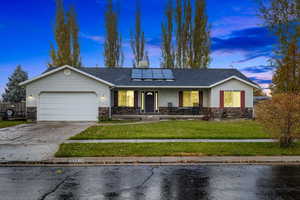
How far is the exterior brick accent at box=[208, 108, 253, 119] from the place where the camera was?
24.0m

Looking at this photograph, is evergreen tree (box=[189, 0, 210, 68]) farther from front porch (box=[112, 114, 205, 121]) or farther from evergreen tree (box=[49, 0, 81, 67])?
evergreen tree (box=[49, 0, 81, 67])

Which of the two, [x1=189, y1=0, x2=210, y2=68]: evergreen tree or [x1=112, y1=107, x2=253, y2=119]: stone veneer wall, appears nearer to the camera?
[x1=112, y1=107, x2=253, y2=119]: stone veneer wall

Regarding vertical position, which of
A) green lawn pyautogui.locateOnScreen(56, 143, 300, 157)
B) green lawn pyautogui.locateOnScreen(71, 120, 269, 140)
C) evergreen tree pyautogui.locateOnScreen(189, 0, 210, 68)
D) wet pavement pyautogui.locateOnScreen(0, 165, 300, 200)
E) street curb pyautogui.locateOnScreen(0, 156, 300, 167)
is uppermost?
evergreen tree pyautogui.locateOnScreen(189, 0, 210, 68)

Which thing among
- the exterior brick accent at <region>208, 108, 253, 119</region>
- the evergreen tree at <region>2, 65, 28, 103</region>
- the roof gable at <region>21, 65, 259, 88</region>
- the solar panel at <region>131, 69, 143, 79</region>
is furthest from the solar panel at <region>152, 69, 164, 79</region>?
the evergreen tree at <region>2, 65, 28, 103</region>

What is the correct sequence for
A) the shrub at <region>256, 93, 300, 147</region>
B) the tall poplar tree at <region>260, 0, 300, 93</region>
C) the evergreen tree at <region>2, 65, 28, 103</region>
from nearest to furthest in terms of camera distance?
1. the shrub at <region>256, 93, 300, 147</region>
2. the tall poplar tree at <region>260, 0, 300, 93</region>
3. the evergreen tree at <region>2, 65, 28, 103</region>

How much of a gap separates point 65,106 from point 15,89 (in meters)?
19.6

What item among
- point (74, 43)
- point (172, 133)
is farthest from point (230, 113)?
point (74, 43)

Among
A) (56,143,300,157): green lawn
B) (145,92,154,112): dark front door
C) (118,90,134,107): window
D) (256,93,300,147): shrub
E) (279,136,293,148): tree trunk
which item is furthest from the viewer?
(145,92,154,112): dark front door

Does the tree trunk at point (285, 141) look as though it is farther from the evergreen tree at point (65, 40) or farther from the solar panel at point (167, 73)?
the evergreen tree at point (65, 40)

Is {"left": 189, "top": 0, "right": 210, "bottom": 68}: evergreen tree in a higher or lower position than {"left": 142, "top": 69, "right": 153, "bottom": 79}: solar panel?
higher

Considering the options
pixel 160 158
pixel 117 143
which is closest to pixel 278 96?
pixel 160 158

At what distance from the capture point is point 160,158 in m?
8.20

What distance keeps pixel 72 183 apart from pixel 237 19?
33.5 meters

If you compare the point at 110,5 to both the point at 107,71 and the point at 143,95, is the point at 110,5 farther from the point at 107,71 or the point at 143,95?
the point at 143,95
